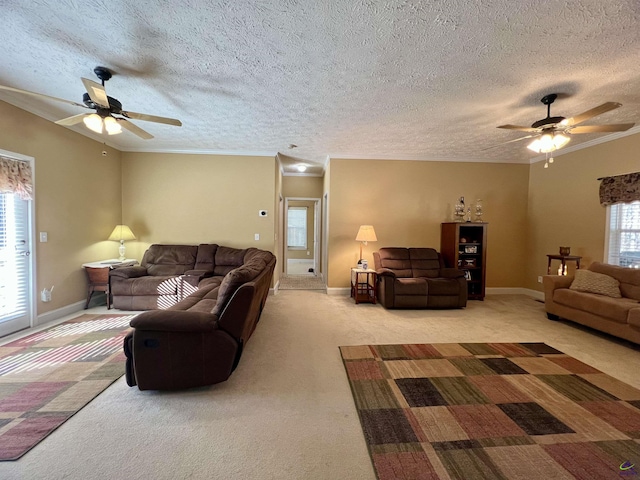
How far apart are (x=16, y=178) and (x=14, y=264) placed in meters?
0.99

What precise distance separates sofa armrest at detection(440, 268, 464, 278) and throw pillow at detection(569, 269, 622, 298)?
1.40 m

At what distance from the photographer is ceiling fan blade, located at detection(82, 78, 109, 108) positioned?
202 cm

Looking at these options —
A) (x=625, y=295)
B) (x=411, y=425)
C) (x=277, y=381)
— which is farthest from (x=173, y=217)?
(x=625, y=295)

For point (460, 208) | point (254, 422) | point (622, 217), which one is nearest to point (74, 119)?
point (254, 422)

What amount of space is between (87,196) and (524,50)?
18.3 feet

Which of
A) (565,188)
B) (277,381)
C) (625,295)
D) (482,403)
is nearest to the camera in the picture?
(482,403)

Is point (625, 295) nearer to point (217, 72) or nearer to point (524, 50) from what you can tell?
point (524, 50)

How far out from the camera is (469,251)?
5.04m

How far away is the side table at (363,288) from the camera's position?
15.3 feet

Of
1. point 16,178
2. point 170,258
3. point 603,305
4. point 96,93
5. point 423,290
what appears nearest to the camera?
point 96,93

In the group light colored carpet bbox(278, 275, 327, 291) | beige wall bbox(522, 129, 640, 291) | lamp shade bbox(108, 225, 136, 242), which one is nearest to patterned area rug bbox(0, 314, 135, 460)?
lamp shade bbox(108, 225, 136, 242)

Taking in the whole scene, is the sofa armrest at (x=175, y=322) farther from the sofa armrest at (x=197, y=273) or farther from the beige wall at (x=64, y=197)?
the beige wall at (x=64, y=197)

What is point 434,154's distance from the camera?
505 centimetres

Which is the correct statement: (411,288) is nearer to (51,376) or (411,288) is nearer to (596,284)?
(596,284)
